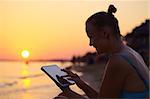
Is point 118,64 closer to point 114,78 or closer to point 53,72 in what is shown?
point 114,78

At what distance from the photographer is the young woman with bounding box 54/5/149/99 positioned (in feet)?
11.1

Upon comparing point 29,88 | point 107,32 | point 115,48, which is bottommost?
point 29,88

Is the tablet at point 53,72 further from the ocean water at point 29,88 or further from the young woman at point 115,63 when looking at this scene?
the ocean water at point 29,88

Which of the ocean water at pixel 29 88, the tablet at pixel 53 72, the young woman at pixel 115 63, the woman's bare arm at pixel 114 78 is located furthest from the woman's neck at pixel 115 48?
the ocean water at pixel 29 88

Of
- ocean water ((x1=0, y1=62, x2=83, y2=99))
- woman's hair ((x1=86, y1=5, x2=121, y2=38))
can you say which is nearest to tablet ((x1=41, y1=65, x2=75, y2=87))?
woman's hair ((x1=86, y1=5, x2=121, y2=38))

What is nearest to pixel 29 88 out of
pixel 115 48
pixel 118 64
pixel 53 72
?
pixel 53 72

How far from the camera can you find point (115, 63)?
3361mm

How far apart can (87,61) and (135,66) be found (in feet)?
333

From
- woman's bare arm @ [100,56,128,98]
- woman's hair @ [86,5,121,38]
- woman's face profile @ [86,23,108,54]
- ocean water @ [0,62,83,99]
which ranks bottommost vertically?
ocean water @ [0,62,83,99]

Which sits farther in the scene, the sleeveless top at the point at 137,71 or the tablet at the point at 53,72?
the tablet at the point at 53,72

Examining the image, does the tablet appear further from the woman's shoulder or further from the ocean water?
the ocean water

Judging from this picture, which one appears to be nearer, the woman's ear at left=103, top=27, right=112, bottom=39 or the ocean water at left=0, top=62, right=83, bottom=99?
the woman's ear at left=103, top=27, right=112, bottom=39

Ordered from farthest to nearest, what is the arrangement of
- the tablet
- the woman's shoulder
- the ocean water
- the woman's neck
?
the ocean water < the tablet < the woman's neck < the woman's shoulder

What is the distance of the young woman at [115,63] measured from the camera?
338cm
